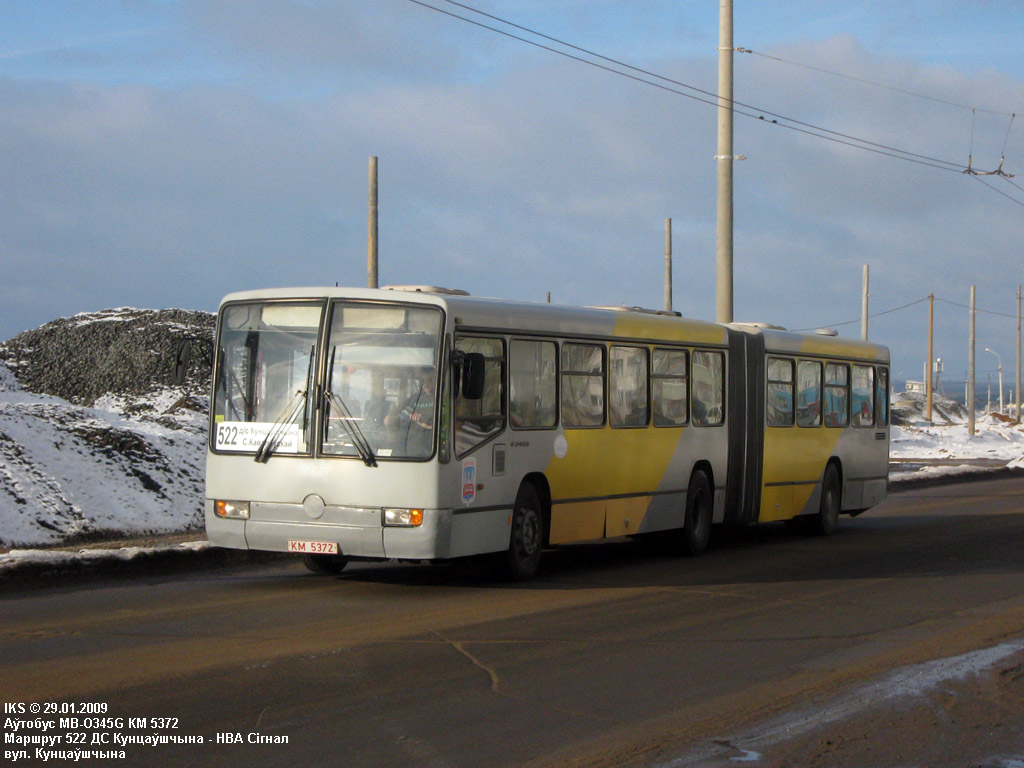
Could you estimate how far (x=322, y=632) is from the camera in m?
9.53

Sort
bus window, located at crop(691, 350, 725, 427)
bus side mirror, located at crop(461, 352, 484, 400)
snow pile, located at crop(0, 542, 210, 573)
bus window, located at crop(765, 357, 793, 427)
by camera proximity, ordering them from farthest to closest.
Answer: bus window, located at crop(765, 357, 793, 427) → bus window, located at crop(691, 350, 725, 427) → snow pile, located at crop(0, 542, 210, 573) → bus side mirror, located at crop(461, 352, 484, 400)

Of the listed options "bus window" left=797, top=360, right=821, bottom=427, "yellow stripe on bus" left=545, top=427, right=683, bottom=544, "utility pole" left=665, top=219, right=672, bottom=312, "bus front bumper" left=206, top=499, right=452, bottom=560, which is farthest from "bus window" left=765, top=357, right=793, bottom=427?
"utility pole" left=665, top=219, right=672, bottom=312

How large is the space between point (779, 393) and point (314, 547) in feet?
29.0

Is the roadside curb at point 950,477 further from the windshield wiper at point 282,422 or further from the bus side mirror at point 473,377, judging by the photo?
the windshield wiper at point 282,422

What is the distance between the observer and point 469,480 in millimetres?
11727

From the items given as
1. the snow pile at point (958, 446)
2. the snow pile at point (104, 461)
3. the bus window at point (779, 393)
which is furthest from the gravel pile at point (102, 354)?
the snow pile at point (958, 446)

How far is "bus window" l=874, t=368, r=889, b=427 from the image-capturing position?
21.0m

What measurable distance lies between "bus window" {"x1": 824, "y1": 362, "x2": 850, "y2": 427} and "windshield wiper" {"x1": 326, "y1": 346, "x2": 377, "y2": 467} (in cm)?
990

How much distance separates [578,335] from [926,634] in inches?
202

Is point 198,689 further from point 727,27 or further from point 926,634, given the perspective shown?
point 727,27

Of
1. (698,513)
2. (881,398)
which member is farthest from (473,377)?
(881,398)

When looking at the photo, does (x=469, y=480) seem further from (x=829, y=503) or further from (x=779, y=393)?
(x=829, y=503)

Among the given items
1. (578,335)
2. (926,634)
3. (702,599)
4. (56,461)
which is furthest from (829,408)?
(56,461)

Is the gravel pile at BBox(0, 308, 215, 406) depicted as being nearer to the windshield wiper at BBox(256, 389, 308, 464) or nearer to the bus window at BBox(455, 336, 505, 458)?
the windshield wiper at BBox(256, 389, 308, 464)
